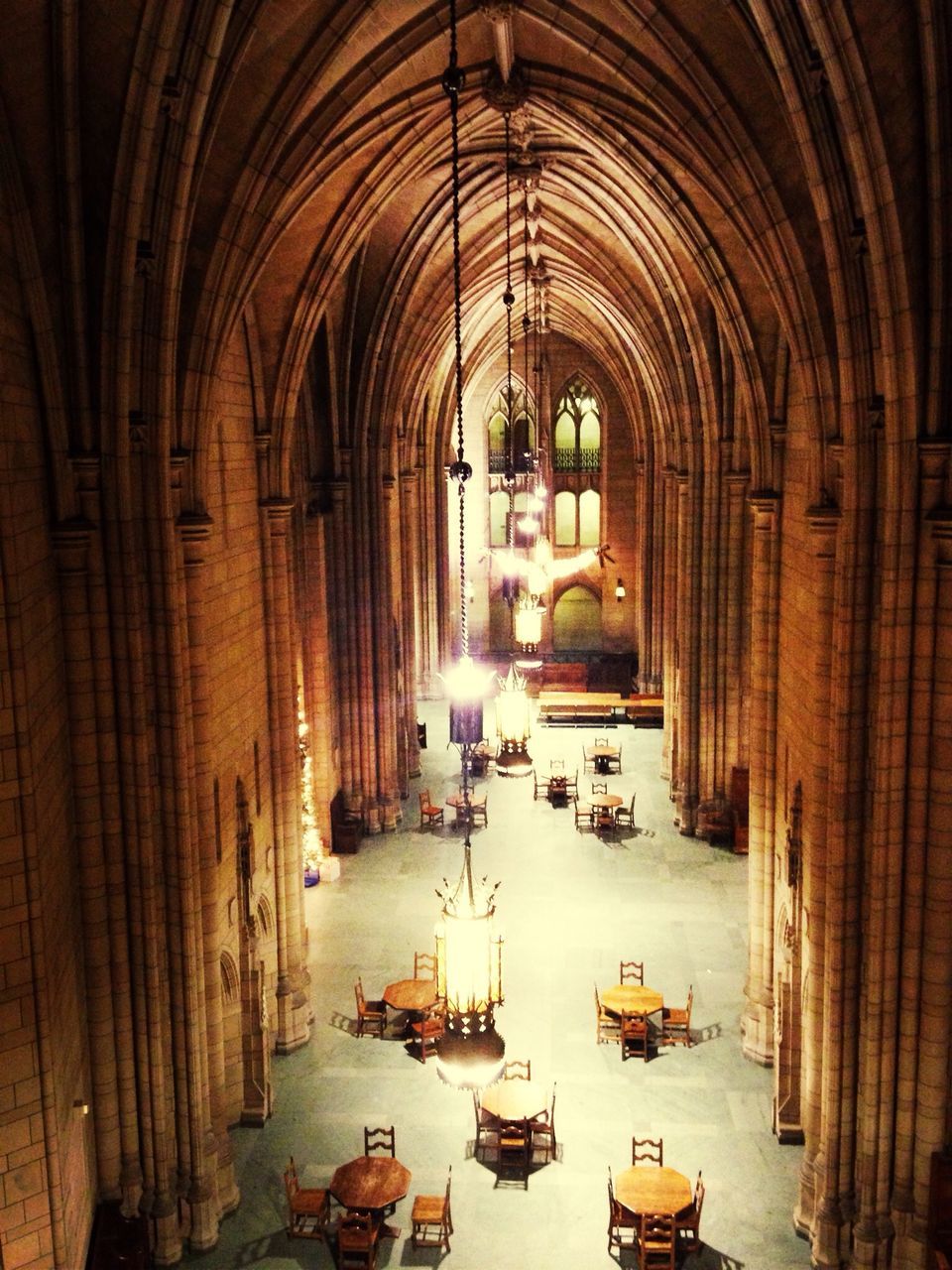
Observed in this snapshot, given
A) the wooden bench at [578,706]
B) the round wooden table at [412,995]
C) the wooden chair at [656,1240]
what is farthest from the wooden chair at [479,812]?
the wooden chair at [656,1240]

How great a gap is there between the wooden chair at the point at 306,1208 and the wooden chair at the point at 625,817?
1112 centimetres

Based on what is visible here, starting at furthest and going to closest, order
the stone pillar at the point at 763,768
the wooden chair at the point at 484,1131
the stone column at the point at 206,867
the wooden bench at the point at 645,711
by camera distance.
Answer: the wooden bench at the point at 645,711 < the stone pillar at the point at 763,768 < the wooden chair at the point at 484,1131 < the stone column at the point at 206,867

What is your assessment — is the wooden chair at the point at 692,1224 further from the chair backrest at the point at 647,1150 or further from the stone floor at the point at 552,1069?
the chair backrest at the point at 647,1150

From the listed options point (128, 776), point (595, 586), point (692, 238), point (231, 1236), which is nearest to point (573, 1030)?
point (231, 1236)

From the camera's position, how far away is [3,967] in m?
7.02


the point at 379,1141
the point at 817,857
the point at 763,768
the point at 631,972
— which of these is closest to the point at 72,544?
the point at 817,857

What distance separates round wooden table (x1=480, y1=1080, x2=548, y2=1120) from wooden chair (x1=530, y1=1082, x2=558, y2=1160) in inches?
4.3

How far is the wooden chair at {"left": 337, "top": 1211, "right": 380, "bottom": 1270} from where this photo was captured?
9.55m

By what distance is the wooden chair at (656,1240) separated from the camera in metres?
9.42

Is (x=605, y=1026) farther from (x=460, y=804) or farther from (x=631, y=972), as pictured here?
(x=460, y=804)

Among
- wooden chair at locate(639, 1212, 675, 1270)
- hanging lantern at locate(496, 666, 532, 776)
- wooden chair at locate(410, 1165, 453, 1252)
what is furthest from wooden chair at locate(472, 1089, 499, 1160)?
hanging lantern at locate(496, 666, 532, 776)

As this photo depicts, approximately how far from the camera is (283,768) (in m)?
13.6

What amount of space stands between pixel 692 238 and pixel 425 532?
57.4 feet

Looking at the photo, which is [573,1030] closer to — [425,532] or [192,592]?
[192,592]
